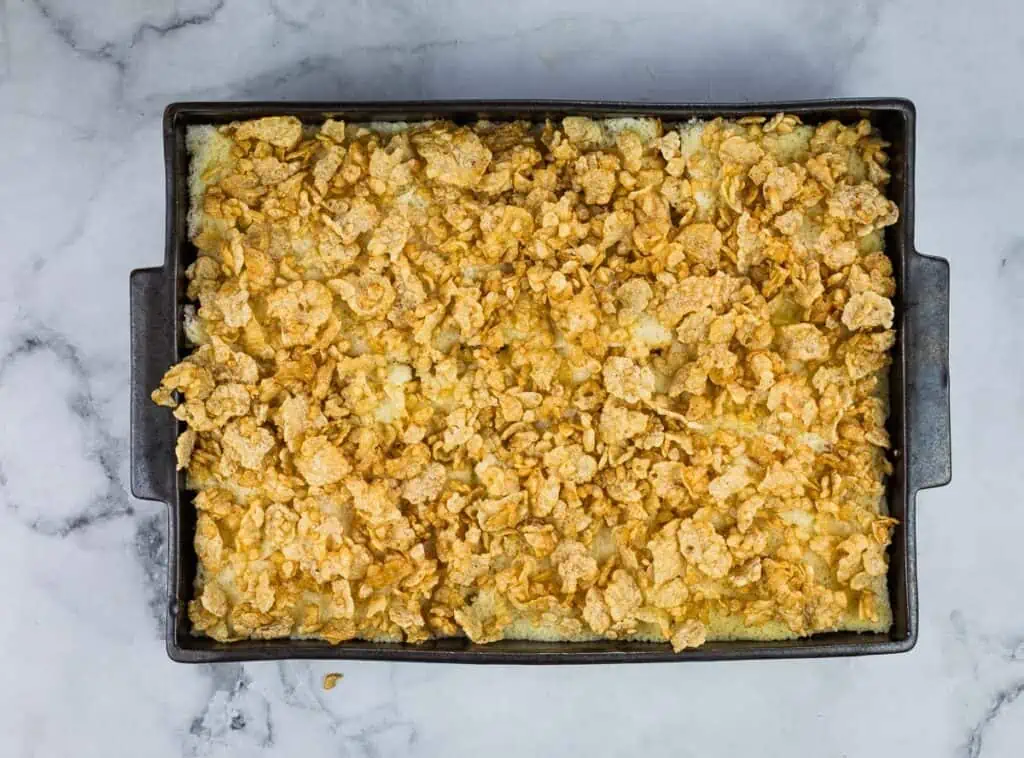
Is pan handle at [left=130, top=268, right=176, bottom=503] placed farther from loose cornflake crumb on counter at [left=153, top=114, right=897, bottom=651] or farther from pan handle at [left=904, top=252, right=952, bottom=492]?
pan handle at [left=904, top=252, right=952, bottom=492]

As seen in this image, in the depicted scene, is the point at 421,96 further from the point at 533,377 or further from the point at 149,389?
the point at 149,389

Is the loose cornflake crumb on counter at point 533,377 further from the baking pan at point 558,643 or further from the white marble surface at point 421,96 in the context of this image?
the white marble surface at point 421,96

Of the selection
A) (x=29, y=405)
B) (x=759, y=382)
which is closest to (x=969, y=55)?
(x=759, y=382)

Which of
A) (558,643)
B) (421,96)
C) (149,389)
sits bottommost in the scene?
(558,643)

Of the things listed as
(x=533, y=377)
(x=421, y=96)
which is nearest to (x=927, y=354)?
(x=533, y=377)

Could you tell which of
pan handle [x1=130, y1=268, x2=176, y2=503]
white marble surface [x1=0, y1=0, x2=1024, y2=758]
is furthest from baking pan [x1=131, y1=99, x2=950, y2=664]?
white marble surface [x1=0, y1=0, x2=1024, y2=758]

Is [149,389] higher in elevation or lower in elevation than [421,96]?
lower

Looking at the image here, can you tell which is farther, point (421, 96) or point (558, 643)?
point (421, 96)
